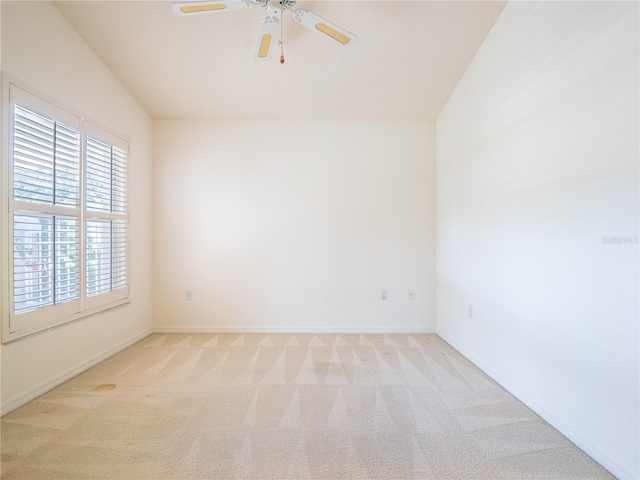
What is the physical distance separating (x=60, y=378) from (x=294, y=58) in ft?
10.8

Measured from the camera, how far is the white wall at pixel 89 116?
1825mm

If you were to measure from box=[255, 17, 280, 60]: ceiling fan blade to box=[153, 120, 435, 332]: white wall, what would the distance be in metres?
1.34

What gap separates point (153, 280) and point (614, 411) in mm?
4040

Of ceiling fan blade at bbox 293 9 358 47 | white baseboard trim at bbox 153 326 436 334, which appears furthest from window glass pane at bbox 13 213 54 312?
ceiling fan blade at bbox 293 9 358 47

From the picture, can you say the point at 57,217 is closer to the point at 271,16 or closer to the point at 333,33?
the point at 271,16

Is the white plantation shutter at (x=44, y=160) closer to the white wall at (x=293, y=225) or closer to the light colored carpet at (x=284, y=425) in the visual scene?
the white wall at (x=293, y=225)

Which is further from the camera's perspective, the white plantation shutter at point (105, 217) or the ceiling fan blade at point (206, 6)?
the white plantation shutter at point (105, 217)

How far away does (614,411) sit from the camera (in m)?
1.36

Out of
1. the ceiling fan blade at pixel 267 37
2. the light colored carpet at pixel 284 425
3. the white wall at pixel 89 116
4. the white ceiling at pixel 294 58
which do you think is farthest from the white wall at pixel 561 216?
the white wall at pixel 89 116

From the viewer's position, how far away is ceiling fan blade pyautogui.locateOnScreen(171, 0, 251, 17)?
1.62 m

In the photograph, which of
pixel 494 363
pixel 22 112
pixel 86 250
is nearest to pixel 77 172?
pixel 22 112

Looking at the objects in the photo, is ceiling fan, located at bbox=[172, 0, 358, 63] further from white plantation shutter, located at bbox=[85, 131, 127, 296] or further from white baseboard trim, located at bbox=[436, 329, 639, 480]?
white baseboard trim, located at bbox=[436, 329, 639, 480]

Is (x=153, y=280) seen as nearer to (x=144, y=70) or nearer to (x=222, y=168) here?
(x=222, y=168)

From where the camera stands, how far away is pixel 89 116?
94.7 inches
